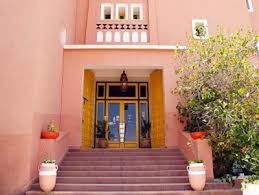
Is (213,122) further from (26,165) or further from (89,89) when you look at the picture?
(89,89)

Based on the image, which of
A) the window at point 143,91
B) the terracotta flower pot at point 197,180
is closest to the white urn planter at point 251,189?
the terracotta flower pot at point 197,180

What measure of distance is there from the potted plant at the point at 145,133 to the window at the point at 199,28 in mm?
4252

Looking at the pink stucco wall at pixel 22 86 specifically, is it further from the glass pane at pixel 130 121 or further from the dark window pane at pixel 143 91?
the dark window pane at pixel 143 91

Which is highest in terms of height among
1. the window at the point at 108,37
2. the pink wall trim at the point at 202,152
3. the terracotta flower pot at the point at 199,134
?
the window at the point at 108,37

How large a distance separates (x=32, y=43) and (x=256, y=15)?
398 inches

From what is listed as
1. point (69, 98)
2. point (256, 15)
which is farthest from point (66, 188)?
point (256, 15)

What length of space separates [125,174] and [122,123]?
4702mm

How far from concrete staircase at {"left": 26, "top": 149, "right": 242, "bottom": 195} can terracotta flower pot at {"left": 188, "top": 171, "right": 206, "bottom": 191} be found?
0.14m

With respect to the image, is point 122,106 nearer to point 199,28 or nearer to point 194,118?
point 194,118

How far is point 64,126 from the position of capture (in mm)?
8469

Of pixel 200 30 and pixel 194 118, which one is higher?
pixel 200 30

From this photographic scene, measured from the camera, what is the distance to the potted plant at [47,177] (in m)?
5.67

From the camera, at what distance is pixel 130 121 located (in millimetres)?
11422

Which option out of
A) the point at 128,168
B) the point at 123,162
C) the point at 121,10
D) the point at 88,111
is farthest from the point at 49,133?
the point at 121,10
